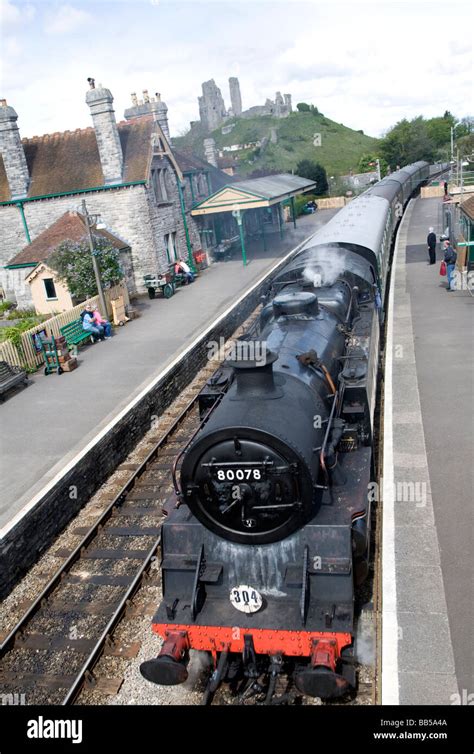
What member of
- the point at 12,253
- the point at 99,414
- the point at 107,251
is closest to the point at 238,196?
the point at 107,251

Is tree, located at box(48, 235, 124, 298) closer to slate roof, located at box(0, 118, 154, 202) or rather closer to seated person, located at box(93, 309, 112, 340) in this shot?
seated person, located at box(93, 309, 112, 340)

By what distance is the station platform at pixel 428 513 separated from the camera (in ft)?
19.3

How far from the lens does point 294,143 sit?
307 ft

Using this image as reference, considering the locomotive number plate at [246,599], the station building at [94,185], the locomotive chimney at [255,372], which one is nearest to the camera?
the locomotive number plate at [246,599]

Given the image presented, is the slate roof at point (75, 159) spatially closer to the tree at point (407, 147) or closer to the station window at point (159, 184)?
the station window at point (159, 184)

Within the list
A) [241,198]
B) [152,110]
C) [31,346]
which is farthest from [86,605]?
[152,110]

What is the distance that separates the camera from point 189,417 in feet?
46.1

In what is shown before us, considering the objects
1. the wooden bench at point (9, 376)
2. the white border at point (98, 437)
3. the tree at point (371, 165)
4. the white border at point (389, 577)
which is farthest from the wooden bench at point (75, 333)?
the tree at point (371, 165)

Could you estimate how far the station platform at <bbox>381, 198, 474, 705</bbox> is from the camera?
5.88m

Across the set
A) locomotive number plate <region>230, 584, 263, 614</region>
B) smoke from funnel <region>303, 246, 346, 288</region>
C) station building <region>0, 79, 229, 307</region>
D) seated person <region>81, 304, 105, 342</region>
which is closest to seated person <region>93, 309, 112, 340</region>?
seated person <region>81, 304, 105, 342</region>

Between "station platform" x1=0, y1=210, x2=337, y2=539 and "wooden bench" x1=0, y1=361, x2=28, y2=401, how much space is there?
0.30 m

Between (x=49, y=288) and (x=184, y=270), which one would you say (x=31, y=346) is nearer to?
(x=49, y=288)

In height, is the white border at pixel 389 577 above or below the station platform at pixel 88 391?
below

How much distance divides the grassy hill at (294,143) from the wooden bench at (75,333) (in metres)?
56.6
